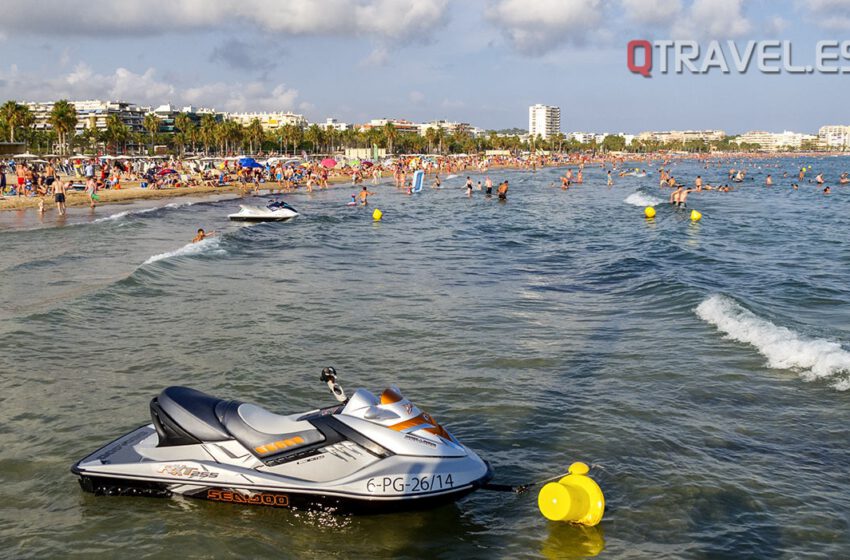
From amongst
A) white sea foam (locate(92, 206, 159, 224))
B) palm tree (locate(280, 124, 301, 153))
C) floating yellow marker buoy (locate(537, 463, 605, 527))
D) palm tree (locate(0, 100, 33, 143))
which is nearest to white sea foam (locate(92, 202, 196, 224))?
white sea foam (locate(92, 206, 159, 224))

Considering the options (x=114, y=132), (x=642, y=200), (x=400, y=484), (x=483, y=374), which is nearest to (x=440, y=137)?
(x=114, y=132)

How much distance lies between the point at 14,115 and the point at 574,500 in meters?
96.6

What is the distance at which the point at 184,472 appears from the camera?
659 cm

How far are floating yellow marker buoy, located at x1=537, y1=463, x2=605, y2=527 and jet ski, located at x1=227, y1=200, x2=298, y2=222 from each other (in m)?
31.4

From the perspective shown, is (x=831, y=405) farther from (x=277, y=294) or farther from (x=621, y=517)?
(x=277, y=294)

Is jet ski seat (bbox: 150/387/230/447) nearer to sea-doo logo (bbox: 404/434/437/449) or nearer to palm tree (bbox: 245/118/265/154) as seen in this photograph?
sea-doo logo (bbox: 404/434/437/449)

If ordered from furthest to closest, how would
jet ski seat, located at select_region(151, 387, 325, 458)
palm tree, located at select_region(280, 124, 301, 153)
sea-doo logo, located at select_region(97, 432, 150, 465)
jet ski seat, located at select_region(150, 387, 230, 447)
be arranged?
palm tree, located at select_region(280, 124, 301, 153)
sea-doo logo, located at select_region(97, 432, 150, 465)
jet ski seat, located at select_region(150, 387, 230, 447)
jet ski seat, located at select_region(151, 387, 325, 458)

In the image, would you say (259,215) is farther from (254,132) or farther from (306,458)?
(254,132)

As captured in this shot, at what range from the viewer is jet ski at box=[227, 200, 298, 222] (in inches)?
1419

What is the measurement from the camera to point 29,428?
8930mm

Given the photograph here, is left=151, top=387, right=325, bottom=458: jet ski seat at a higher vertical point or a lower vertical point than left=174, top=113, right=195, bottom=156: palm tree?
lower

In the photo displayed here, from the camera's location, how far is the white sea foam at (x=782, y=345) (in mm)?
10875

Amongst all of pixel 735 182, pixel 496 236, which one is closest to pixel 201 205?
pixel 496 236

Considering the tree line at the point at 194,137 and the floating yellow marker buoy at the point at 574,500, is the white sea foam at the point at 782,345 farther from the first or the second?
the tree line at the point at 194,137
